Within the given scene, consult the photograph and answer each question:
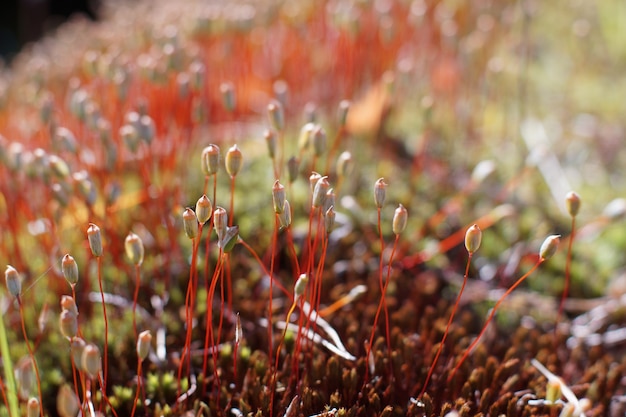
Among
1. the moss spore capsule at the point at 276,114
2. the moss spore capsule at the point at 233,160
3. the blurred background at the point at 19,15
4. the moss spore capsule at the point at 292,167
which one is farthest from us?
the blurred background at the point at 19,15

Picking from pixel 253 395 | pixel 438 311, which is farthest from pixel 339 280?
pixel 253 395

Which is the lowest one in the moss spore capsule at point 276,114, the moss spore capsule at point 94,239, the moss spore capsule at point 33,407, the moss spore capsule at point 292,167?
the moss spore capsule at point 33,407

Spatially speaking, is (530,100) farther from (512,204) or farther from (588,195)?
(512,204)

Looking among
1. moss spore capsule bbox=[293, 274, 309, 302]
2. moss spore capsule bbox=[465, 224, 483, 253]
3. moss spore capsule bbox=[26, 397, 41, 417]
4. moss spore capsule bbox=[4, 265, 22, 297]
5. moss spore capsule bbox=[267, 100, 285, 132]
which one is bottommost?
moss spore capsule bbox=[26, 397, 41, 417]

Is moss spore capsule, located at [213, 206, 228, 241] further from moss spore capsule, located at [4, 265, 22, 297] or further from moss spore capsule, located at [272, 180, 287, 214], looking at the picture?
moss spore capsule, located at [4, 265, 22, 297]

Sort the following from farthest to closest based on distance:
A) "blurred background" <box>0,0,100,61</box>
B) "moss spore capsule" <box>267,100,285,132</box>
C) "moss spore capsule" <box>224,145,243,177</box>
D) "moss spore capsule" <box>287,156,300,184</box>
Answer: "blurred background" <box>0,0,100,61</box> < "moss spore capsule" <box>267,100,285,132</box> < "moss spore capsule" <box>287,156,300,184</box> < "moss spore capsule" <box>224,145,243,177</box>

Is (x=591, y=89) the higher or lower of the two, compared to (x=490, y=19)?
lower

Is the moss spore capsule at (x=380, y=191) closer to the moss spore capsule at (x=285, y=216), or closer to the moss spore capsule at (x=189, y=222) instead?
the moss spore capsule at (x=285, y=216)

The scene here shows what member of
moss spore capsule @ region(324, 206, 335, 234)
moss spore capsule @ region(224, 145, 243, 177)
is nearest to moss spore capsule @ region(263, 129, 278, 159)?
moss spore capsule @ region(224, 145, 243, 177)

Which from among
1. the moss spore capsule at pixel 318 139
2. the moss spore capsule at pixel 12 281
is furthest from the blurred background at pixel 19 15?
the moss spore capsule at pixel 12 281

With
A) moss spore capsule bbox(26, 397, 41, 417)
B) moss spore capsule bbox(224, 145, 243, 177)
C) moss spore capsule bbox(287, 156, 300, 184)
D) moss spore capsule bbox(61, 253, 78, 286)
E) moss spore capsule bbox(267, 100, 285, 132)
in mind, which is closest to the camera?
moss spore capsule bbox(26, 397, 41, 417)

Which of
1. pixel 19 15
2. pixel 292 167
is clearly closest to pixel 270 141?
pixel 292 167
